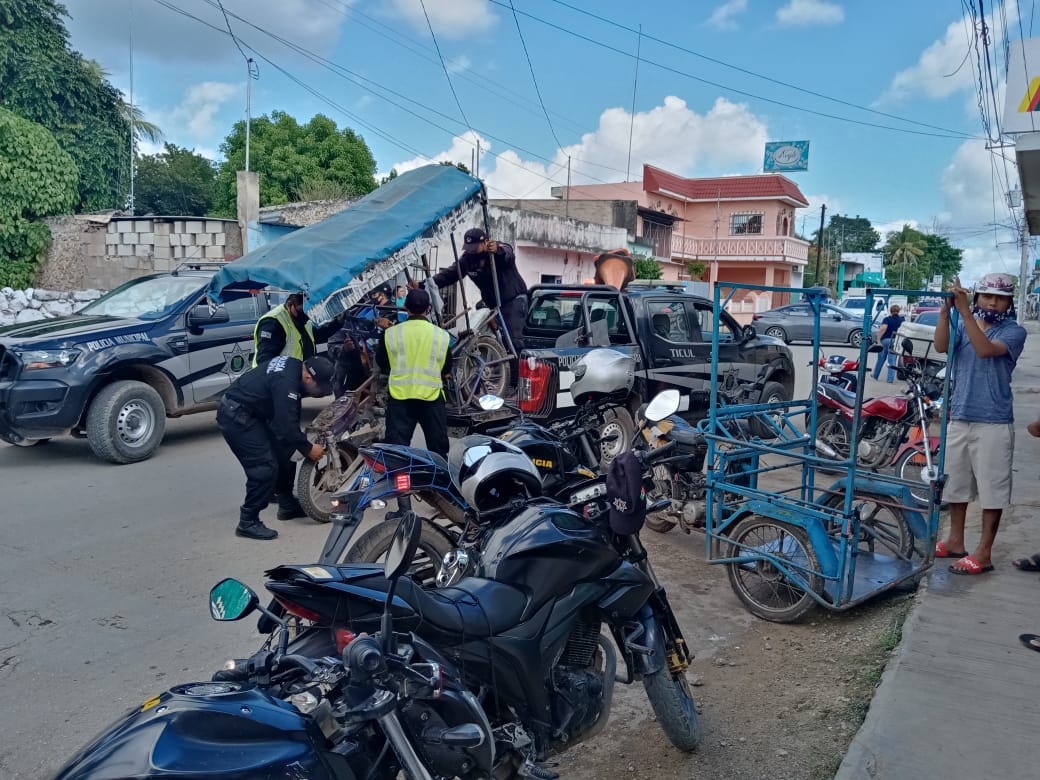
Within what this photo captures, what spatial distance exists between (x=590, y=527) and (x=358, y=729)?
1.19 meters

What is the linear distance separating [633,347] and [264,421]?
13.4 ft

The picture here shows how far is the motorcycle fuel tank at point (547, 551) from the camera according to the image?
8.86 feet

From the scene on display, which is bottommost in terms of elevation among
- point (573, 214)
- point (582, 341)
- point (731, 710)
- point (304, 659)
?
point (731, 710)

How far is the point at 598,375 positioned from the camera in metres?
8.03

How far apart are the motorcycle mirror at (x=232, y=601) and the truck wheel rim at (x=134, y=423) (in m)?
6.49

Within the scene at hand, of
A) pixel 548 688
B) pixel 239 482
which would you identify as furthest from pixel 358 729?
pixel 239 482

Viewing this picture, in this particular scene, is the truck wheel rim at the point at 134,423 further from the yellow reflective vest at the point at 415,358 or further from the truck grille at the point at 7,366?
the yellow reflective vest at the point at 415,358

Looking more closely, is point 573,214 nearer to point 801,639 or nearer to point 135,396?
point 135,396

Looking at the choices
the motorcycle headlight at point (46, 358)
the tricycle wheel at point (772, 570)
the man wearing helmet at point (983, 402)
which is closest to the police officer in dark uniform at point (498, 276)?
the motorcycle headlight at point (46, 358)

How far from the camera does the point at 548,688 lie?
2.75 meters

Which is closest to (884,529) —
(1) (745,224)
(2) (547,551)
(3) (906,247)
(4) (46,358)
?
(2) (547,551)

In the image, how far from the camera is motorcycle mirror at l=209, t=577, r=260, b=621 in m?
2.09

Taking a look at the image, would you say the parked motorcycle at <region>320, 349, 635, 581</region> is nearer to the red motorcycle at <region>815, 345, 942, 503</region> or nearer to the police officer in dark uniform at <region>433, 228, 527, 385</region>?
the red motorcycle at <region>815, 345, 942, 503</region>

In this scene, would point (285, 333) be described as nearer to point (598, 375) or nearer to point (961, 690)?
point (598, 375)
